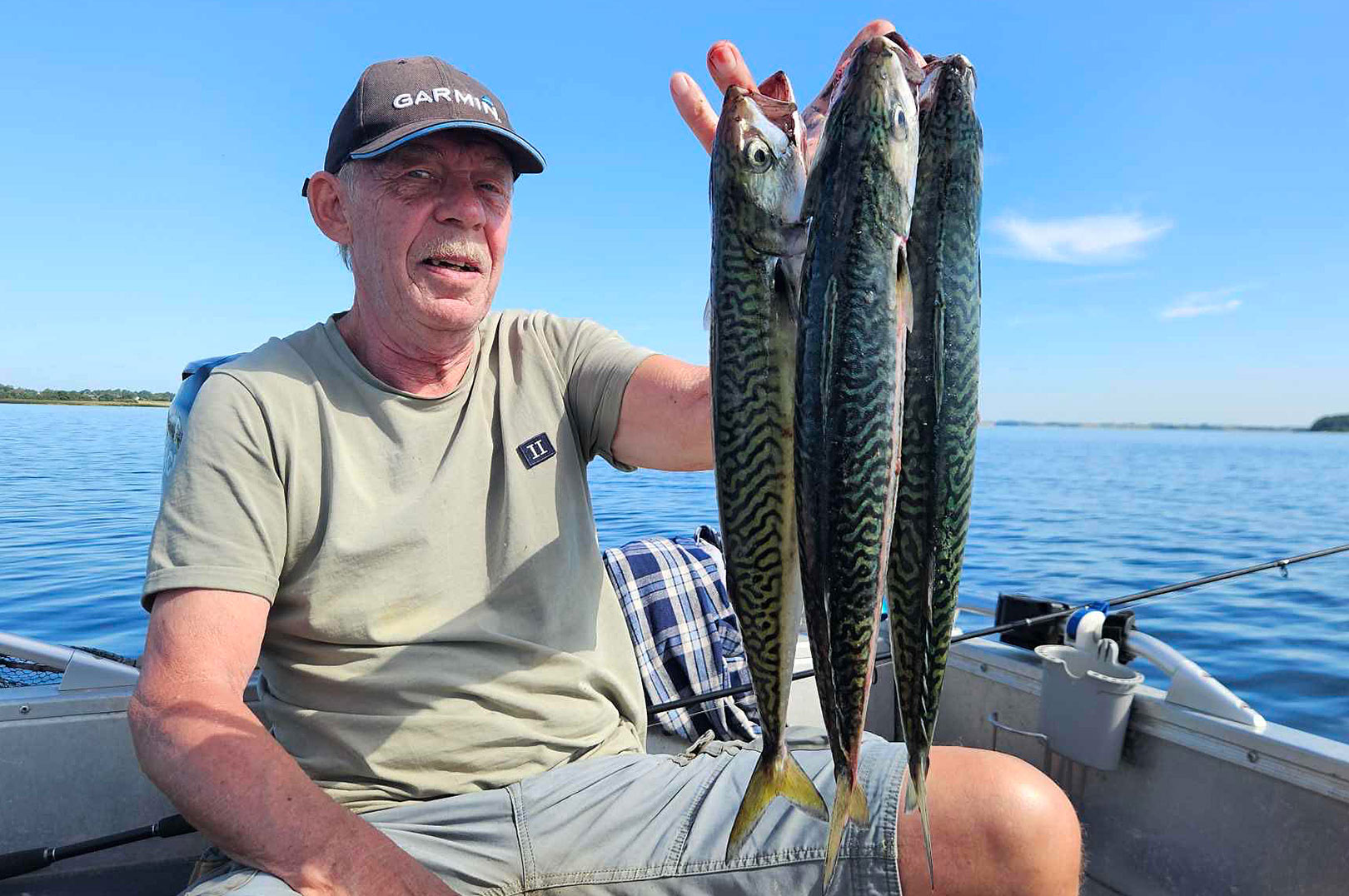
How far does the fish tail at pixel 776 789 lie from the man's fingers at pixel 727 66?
1.35 meters

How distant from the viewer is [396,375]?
2680 millimetres

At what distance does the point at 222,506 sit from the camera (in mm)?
2256

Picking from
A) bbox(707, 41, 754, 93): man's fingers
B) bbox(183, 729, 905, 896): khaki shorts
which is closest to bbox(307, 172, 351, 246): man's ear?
bbox(707, 41, 754, 93): man's fingers

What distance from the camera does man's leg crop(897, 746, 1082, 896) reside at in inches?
82.9

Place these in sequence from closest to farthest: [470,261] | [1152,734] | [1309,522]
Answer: [470,261] < [1152,734] < [1309,522]

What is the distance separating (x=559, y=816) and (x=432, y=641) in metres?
0.63

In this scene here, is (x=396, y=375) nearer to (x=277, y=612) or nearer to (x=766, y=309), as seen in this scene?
(x=277, y=612)

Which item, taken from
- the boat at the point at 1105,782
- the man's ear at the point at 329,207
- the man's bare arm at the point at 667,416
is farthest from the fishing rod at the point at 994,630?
the man's ear at the point at 329,207

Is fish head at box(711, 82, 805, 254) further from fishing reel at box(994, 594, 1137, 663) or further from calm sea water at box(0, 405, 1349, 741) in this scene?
calm sea water at box(0, 405, 1349, 741)

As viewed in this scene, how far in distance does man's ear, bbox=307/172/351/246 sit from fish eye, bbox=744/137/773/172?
6.28 feet

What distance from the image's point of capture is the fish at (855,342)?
125cm

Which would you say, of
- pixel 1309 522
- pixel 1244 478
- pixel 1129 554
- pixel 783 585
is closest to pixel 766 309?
pixel 783 585

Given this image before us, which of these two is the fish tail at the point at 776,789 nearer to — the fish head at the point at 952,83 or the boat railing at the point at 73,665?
the fish head at the point at 952,83

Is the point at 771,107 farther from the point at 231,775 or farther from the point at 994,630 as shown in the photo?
the point at 994,630
